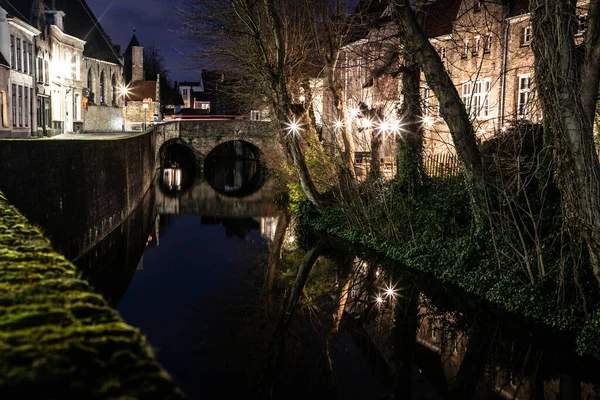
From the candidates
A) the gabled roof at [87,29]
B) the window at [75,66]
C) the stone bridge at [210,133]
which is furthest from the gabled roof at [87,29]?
the stone bridge at [210,133]

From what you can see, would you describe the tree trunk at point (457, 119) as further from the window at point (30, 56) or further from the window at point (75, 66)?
the window at point (75, 66)

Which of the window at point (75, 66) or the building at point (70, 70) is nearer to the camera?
the building at point (70, 70)

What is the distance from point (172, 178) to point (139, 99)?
20.5 metres

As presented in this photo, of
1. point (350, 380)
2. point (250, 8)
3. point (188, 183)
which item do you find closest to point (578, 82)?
point (350, 380)

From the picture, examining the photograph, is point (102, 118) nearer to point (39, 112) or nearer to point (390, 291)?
point (39, 112)

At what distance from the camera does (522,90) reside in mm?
23672

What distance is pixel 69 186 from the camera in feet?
43.1

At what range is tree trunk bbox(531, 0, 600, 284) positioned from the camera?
9070mm

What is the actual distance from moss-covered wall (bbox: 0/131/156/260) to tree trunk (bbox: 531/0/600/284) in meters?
6.65

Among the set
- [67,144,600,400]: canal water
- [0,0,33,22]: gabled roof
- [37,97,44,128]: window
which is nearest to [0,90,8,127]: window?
[0,0,33,22]: gabled roof

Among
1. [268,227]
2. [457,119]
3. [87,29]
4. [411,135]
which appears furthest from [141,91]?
[457,119]

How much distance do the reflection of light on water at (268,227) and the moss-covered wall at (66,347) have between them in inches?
706

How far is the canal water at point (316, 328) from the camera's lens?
815 centimetres

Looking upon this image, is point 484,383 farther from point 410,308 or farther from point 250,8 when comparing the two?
point 250,8
